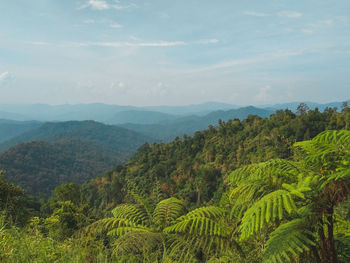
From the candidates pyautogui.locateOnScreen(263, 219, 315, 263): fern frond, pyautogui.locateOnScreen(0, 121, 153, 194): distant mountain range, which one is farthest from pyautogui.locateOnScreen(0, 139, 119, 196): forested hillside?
pyautogui.locateOnScreen(263, 219, 315, 263): fern frond

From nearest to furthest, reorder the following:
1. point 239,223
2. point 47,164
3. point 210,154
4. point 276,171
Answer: point 276,171 → point 239,223 → point 210,154 → point 47,164

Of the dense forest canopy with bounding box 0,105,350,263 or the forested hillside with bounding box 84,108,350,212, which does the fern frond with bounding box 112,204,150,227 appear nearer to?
the dense forest canopy with bounding box 0,105,350,263

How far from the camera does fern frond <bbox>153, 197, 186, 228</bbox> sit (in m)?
3.42

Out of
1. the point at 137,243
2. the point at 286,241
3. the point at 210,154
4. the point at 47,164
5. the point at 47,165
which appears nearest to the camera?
the point at 286,241

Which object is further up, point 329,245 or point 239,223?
point 329,245

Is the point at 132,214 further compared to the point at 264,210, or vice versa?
the point at 132,214

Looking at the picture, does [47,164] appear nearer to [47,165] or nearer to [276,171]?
[47,165]

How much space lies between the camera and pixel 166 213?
347 cm

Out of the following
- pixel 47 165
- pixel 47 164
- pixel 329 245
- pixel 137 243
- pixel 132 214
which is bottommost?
pixel 47 165

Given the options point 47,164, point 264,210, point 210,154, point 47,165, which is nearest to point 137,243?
point 264,210

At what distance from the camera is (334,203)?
A: 1.76 m

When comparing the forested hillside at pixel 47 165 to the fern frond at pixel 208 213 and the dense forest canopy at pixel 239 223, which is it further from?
the fern frond at pixel 208 213

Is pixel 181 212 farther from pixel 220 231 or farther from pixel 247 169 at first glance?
pixel 247 169

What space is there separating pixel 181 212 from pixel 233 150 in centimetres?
4243
